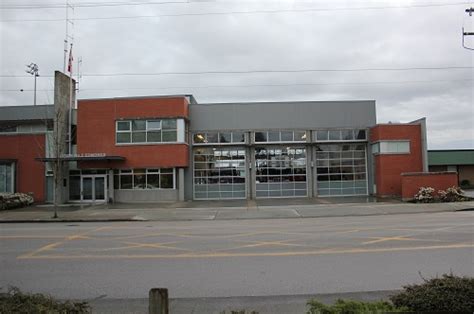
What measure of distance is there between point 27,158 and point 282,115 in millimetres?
19299

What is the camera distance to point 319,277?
8.00 metres

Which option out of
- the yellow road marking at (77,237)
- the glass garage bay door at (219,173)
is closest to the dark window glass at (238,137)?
the glass garage bay door at (219,173)

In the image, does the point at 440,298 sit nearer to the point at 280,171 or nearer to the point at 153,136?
the point at 153,136

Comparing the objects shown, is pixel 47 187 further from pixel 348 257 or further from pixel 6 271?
pixel 348 257

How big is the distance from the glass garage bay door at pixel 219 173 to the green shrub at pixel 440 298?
2938 cm

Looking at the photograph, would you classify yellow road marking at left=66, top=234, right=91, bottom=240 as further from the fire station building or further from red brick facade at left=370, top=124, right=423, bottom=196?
red brick facade at left=370, top=124, right=423, bottom=196

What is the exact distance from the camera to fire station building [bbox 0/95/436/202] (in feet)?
105

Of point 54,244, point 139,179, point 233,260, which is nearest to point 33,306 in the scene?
point 233,260

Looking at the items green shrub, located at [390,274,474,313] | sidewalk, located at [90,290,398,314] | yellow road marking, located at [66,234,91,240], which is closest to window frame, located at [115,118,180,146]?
yellow road marking, located at [66,234,91,240]

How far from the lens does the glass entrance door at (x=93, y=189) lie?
32344 mm

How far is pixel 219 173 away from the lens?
34.6 m

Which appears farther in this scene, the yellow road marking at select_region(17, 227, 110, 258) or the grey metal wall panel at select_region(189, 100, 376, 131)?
the grey metal wall panel at select_region(189, 100, 376, 131)

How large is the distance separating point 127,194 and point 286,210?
1318 cm

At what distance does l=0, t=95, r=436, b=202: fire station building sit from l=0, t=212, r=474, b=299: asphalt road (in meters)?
16.9
